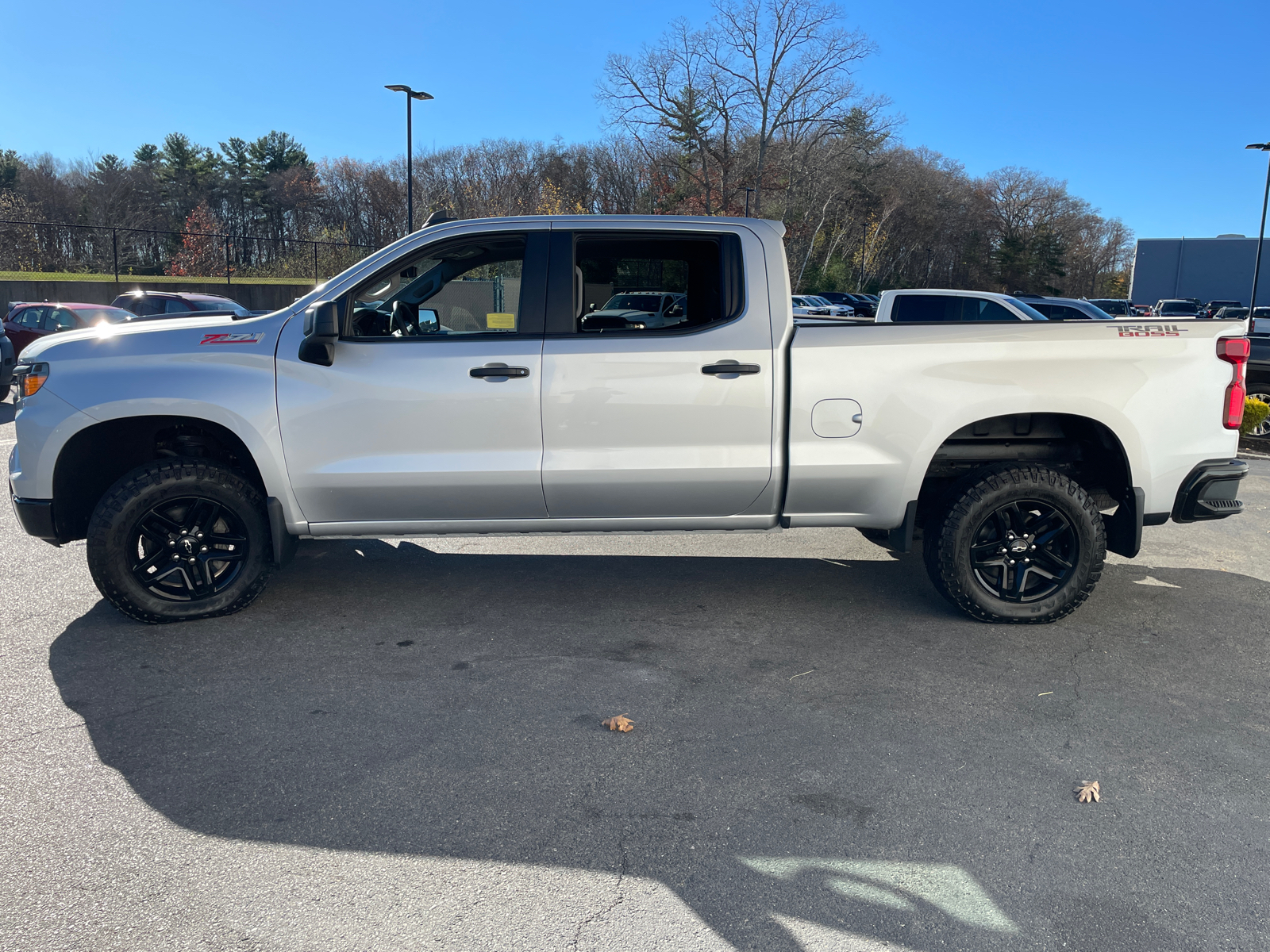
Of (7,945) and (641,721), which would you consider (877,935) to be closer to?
(641,721)

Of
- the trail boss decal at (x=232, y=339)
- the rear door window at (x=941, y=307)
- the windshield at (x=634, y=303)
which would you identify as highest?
the rear door window at (x=941, y=307)

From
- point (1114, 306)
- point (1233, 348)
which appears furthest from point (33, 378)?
point (1114, 306)

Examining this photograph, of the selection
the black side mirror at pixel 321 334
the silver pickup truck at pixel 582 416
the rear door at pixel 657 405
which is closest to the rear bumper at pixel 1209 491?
the silver pickup truck at pixel 582 416

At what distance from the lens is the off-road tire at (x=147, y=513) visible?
4781 mm

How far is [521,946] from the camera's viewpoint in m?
2.51

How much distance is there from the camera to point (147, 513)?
15.9 ft

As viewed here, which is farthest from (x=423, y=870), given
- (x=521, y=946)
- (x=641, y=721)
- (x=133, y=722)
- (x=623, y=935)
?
(x=133, y=722)

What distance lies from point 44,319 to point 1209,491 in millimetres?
18767

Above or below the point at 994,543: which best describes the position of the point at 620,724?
below

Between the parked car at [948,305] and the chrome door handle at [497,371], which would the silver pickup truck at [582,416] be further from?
the parked car at [948,305]

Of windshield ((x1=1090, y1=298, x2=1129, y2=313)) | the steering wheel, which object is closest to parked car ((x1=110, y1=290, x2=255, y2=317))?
the steering wheel

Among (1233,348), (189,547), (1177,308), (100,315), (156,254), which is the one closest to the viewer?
(1233,348)

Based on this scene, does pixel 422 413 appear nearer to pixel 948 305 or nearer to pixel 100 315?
pixel 948 305

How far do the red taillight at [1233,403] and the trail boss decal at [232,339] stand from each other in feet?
16.1
